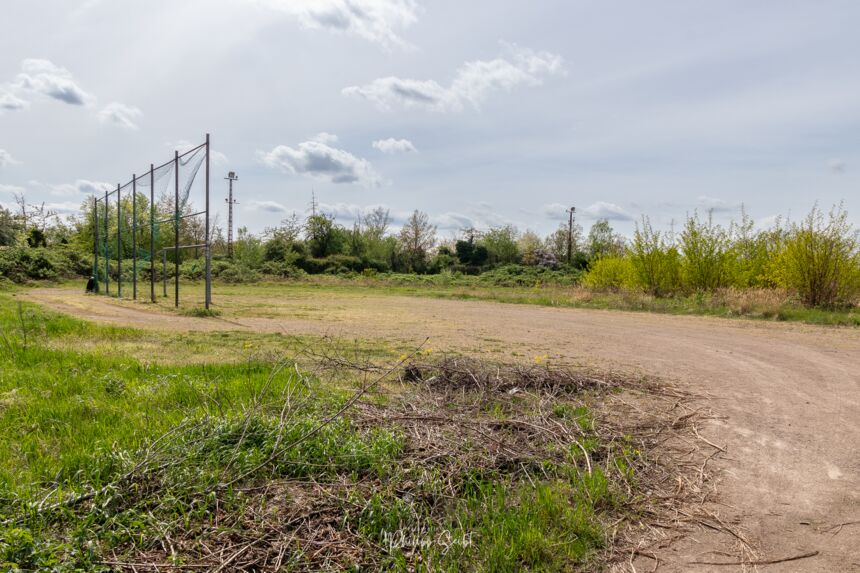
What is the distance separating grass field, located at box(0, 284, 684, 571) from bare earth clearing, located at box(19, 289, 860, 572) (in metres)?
0.74

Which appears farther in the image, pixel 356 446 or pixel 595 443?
pixel 595 443

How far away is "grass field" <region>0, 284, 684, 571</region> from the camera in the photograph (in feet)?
9.05

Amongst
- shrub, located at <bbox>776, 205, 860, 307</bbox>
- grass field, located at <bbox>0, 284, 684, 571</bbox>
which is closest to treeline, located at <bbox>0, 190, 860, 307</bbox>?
shrub, located at <bbox>776, 205, 860, 307</bbox>

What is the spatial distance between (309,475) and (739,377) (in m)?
6.19

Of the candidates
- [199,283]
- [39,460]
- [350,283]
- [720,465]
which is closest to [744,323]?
[720,465]

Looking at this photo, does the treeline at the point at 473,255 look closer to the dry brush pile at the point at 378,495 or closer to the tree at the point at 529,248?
the tree at the point at 529,248

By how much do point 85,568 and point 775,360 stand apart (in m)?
9.22

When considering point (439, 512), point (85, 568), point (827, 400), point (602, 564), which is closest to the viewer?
point (85, 568)

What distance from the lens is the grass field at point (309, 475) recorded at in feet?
9.05

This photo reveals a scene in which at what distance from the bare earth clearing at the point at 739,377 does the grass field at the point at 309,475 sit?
741mm

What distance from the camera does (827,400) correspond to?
6.12 meters

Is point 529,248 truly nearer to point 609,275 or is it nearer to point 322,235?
point 322,235

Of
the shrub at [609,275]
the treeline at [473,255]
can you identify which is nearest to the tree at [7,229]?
the treeline at [473,255]

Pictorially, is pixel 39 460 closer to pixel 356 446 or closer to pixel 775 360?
pixel 356 446
